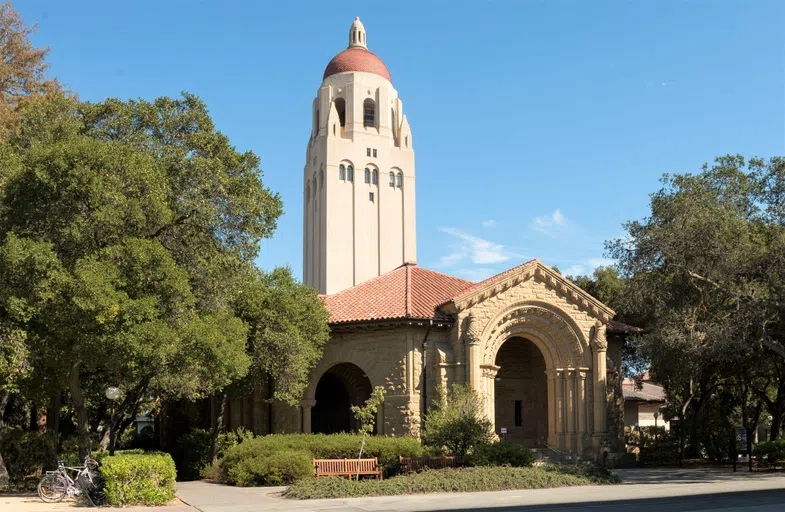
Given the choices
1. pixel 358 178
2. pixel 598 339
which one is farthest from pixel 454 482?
pixel 358 178

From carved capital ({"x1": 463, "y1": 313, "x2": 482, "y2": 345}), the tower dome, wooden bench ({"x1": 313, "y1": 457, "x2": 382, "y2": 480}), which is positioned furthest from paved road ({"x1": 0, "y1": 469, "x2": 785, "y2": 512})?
the tower dome

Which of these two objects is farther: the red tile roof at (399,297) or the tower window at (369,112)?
the tower window at (369,112)

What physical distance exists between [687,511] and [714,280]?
41.2ft

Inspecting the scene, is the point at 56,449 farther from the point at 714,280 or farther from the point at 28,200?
the point at 714,280

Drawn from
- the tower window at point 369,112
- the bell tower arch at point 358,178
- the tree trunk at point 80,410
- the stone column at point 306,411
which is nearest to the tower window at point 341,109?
the bell tower arch at point 358,178

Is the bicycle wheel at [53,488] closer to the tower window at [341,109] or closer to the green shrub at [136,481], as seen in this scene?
the green shrub at [136,481]

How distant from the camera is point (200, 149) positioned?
908 inches

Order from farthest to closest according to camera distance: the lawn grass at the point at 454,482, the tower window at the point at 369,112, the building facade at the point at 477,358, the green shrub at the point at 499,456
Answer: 1. the tower window at the point at 369,112
2. the building facade at the point at 477,358
3. the green shrub at the point at 499,456
4. the lawn grass at the point at 454,482

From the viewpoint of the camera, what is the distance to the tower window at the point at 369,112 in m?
63.5

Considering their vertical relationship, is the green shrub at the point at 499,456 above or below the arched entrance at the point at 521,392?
below

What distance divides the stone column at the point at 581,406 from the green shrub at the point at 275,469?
1164 centimetres

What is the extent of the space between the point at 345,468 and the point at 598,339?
12.3 metres

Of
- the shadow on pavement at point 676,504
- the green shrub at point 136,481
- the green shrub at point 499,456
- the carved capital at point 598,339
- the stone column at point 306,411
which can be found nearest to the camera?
the shadow on pavement at point 676,504

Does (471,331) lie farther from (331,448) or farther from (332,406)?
(332,406)
